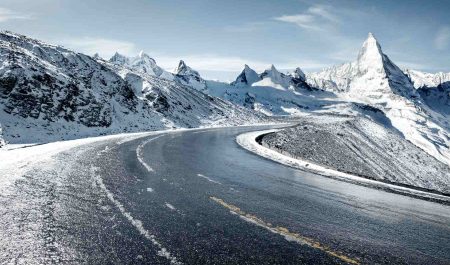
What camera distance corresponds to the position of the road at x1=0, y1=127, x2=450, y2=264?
509 centimetres

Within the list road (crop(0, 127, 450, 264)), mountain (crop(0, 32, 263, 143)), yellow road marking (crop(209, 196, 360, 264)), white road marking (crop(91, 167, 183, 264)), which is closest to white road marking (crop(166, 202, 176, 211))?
road (crop(0, 127, 450, 264))

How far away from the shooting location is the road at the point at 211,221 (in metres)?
5.09

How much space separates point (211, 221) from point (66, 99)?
34.2m

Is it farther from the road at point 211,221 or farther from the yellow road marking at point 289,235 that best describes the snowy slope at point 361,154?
the yellow road marking at point 289,235

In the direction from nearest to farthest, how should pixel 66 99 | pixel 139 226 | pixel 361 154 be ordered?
1. pixel 139 226
2. pixel 66 99
3. pixel 361 154

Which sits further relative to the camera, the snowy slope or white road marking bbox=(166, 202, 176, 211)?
the snowy slope

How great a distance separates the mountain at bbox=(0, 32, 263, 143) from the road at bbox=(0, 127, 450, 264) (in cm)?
1971

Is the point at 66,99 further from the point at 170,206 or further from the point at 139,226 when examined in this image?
the point at 139,226

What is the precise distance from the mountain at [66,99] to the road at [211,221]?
64.7 feet

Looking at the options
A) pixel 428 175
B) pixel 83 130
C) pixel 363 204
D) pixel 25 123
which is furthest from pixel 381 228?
pixel 428 175

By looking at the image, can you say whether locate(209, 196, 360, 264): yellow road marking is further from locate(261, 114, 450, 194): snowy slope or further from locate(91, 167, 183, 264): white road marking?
locate(261, 114, 450, 194): snowy slope

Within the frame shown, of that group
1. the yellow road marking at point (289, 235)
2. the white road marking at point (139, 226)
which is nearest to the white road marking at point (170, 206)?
the white road marking at point (139, 226)

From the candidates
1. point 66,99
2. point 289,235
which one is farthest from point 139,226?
point 66,99

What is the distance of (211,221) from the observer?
263 inches
